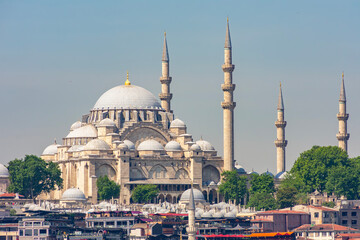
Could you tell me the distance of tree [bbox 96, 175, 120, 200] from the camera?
14950 centimetres

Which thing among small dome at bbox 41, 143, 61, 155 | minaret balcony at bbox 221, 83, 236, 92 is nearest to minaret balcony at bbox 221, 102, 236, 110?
minaret balcony at bbox 221, 83, 236, 92

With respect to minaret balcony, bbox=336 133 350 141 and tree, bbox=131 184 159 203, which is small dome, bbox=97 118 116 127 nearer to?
tree, bbox=131 184 159 203

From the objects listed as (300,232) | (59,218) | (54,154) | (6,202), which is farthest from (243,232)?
(54,154)

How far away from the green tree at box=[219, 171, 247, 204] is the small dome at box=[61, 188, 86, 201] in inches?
574

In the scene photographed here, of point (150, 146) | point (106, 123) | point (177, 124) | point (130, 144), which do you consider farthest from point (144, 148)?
point (177, 124)

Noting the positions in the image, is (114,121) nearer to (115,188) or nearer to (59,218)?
(115,188)

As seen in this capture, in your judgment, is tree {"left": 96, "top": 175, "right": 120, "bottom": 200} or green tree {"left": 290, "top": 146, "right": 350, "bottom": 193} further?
green tree {"left": 290, "top": 146, "right": 350, "bottom": 193}

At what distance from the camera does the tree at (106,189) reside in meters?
150

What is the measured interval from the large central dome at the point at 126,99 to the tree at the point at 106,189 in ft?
45.0

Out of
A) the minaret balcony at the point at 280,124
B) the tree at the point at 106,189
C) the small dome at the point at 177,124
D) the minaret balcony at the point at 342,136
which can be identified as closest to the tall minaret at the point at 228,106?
the small dome at the point at 177,124

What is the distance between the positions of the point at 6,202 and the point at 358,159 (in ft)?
123

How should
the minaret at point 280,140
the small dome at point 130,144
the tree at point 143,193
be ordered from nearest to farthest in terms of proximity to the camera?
the tree at point 143,193 < the small dome at point 130,144 < the minaret at point 280,140

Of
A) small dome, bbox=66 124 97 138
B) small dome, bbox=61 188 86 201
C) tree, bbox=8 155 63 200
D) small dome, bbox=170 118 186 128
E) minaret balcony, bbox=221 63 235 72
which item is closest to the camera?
small dome, bbox=61 188 86 201

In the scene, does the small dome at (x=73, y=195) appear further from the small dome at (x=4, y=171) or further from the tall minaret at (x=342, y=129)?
the tall minaret at (x=342, y=129)
